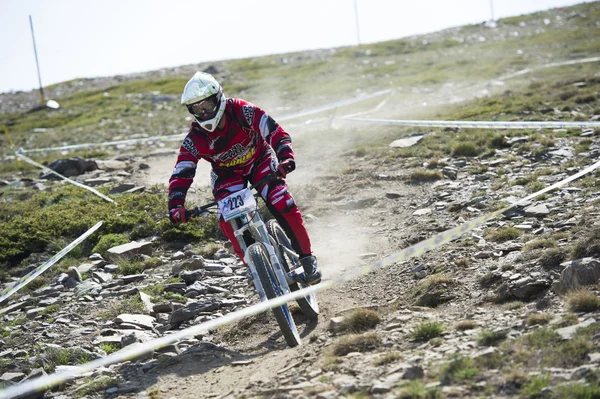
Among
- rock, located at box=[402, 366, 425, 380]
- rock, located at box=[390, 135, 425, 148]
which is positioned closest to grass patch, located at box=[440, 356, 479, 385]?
rock, located at box=[402, 366, 425, 380]

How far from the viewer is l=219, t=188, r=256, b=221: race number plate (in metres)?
7.03

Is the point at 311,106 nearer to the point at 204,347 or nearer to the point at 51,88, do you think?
the point at 204,347

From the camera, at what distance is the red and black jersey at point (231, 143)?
7.68 metres

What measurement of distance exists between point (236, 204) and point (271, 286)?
3.05 feet

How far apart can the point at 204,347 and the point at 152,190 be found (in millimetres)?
8786

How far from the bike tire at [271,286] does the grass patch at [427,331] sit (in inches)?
51.8

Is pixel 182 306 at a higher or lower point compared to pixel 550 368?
lower

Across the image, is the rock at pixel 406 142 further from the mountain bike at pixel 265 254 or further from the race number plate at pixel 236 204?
the race number plate at pixel 236 204

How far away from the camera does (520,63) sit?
37594 millimetres

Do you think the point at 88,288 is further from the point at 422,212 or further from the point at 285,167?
the point at 422,212

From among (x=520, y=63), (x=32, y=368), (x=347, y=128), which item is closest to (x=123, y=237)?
(x=32, y=368)

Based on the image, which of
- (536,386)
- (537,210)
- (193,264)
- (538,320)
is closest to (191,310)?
(193,264)

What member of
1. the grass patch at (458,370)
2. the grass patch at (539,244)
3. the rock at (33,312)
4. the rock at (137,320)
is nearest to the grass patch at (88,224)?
the rock at (33,312)

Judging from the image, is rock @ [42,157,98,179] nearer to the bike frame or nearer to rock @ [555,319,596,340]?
the bike frame
